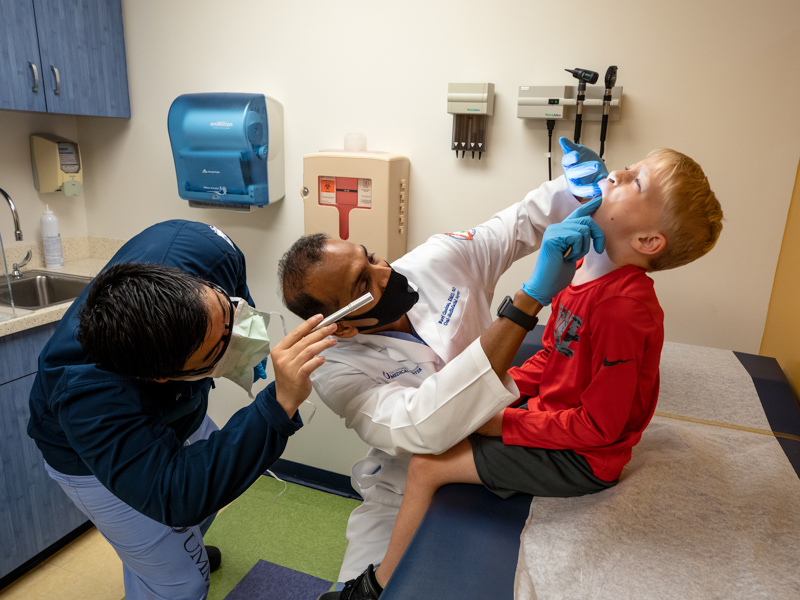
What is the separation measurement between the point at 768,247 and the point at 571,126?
780 millimetres

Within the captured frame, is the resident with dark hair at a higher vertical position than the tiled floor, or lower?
higher

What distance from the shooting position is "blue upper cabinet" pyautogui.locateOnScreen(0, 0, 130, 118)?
210 centimetres

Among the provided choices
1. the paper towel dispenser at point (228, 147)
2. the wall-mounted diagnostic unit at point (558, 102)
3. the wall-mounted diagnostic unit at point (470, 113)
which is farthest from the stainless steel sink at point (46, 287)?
the wall-mounted diagnostic unit at point (558, 102)

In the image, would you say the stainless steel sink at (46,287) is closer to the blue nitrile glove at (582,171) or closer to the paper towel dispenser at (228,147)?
the paper towel dispenser at (228,147)

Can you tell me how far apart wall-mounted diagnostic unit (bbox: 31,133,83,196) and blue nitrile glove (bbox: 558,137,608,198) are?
2381mm

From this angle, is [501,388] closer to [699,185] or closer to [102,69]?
[699,185]

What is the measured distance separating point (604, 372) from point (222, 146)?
181 cm

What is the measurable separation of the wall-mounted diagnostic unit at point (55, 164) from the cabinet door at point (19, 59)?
0.40 metres

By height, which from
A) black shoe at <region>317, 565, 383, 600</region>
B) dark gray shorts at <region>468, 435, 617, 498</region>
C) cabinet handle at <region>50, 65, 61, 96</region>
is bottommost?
black shoe at <region>317, 565, 383, 600</region>

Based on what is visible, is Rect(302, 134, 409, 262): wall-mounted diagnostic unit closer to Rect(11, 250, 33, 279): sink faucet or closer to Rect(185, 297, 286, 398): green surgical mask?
Rect(185, 297, 286, 398): green surgical mask

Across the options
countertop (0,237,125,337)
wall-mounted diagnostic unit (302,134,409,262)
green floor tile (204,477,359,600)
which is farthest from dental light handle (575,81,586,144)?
countertop (0,237,125,337)

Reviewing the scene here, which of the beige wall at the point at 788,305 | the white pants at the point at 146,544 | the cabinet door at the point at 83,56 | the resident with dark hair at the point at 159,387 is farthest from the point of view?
the cabinet door at the point at 83,56

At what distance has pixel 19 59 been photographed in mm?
2104

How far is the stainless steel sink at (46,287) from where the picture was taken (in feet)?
8.11
